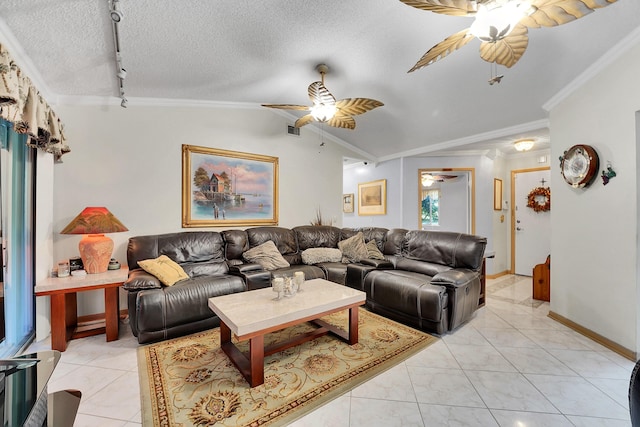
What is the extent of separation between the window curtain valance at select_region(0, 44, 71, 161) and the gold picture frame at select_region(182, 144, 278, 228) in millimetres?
1299

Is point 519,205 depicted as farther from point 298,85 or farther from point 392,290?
point 298,85

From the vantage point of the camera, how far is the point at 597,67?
240 centimetres

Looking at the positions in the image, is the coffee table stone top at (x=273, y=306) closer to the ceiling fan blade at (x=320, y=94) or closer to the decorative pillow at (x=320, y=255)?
the decorative pillow at (x=320, y=255)

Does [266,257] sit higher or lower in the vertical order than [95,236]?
lower

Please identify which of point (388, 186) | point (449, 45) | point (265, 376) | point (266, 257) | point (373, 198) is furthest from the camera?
point (373, 198)

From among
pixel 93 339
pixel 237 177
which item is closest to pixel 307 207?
pixel 237 177

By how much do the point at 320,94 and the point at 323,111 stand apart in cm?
19

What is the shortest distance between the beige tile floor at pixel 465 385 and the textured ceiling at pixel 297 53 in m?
2.52

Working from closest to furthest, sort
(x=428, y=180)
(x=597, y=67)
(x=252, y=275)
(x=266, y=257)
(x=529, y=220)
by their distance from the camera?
(x=597, y=67), (x=252, y=275), (x=266, y=257), (x=529, y=220), (x=428, y=180)

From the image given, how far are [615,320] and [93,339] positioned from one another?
4.73m

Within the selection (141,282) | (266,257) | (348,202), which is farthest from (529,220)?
(141,282)

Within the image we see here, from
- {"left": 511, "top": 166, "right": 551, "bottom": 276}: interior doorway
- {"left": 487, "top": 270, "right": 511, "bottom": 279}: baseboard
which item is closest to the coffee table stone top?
{"left": 487, "top": 270, "right": 511, "bottom": 279}: baseboard

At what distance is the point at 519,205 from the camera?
504 centimetres

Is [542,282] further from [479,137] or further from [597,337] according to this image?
[479,137]
